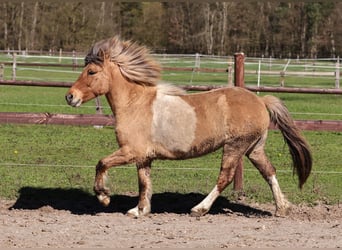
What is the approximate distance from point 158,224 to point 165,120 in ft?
3.52

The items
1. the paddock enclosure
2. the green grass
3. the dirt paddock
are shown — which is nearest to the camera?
the dirt paddock

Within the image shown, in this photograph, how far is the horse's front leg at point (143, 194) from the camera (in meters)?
6.68

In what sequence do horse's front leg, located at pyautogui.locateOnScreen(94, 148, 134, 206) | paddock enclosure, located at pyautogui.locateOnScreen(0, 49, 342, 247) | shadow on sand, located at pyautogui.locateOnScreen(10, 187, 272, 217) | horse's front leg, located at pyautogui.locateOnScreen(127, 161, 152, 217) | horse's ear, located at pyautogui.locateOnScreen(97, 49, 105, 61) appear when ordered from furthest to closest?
shadow on sand, located at pyautogui.locateOnScreen(10, 187, 272, 217) → horse's ear, located at pyautogui.locateOnScreen(97, 49, 105, 61) → horse's front leg, located at pyautogui.locateOnScreen(127, 161, 152, 217) → horse's front leg, located at pyautogui.locateOnScreen(94, 148, 134, 206) → paddock enclosure, located at pyautogui.locateOnScreen(0, 49, 342, 247)

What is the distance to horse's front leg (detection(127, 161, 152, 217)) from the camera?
→ 263 inches

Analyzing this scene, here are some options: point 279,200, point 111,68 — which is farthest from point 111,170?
point 279,200

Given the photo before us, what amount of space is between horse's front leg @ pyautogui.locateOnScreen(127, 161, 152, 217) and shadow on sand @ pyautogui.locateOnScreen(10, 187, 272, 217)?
1.04 feet

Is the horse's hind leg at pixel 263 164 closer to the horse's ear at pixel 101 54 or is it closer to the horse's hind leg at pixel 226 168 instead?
the horse's hind leg at pixel 226 168

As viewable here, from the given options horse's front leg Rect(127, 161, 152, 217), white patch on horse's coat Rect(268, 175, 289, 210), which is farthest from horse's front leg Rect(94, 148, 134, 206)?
white patch on horse's coat Rect(268, 175, 289, 210)

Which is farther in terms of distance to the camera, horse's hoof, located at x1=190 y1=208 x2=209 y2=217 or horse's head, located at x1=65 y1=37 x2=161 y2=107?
horse's head, located at x1=65 y1=37 x2=161 y2=107

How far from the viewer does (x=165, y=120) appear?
666 centimetres

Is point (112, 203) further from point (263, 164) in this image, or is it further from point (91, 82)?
point (263, 164)

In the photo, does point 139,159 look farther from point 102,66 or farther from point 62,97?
point 62,97

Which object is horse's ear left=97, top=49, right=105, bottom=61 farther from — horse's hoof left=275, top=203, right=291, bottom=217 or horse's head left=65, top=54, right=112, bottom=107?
horse's hoof left=275, top=203, right=291, bottom=217

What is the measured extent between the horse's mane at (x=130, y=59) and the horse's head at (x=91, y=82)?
0.20ft
